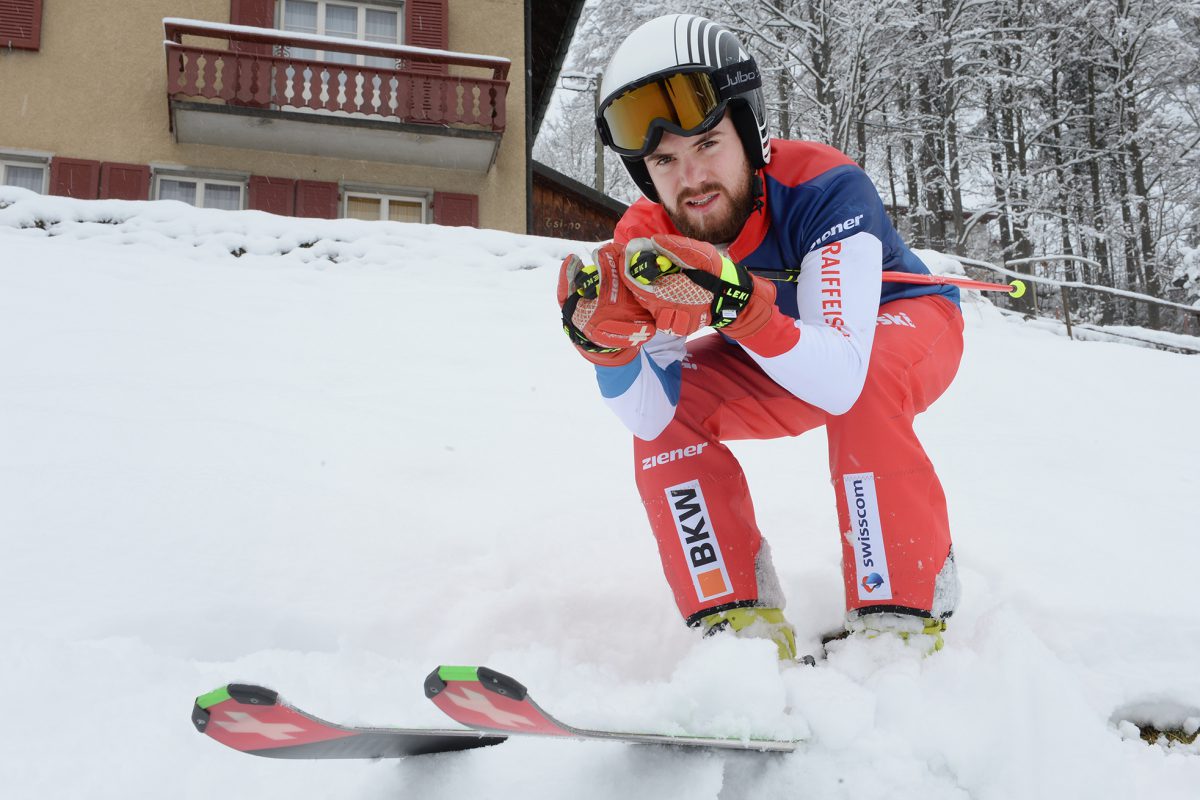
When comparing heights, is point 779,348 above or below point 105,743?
above

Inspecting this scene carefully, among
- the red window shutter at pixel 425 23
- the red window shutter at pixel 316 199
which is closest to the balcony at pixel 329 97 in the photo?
the red window shutter at pixel 425 23

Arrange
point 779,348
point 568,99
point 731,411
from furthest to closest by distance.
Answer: point 568,99 → point 731,411 → point 779,348

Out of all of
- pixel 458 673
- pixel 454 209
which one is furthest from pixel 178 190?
pixel 458 673

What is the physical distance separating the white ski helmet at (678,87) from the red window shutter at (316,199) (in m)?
11.6

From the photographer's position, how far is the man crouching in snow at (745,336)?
1596 mm

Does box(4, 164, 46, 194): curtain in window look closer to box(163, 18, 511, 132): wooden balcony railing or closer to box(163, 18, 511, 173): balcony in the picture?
box(163, 18, 511, 173): balcony

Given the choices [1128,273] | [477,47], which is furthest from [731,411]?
[1128,273]

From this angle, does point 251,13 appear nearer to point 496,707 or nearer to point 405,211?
point 405,211

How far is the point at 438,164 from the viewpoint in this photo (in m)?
13.3

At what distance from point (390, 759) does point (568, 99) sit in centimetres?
2741

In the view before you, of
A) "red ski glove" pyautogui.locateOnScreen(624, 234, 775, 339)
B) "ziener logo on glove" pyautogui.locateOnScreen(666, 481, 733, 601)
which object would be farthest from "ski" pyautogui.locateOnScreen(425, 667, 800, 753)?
"red ski glove" pyautogui.locateOnScreen(624, 234, 775, 339)

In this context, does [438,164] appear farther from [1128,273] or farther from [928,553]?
[1128,273]

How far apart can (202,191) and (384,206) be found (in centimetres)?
277

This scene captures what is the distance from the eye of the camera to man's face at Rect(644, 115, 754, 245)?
195 centimetres
